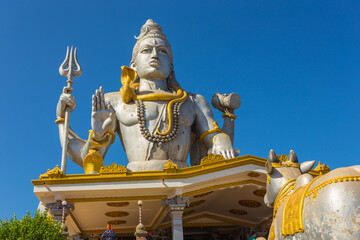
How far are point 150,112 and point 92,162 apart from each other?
2.36m

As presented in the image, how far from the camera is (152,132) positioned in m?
13.9

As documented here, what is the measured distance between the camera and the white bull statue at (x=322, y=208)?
527cm

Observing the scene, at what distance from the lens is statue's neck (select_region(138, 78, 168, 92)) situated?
1512 centimetres

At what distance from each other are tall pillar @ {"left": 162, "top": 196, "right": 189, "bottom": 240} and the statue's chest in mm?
3243

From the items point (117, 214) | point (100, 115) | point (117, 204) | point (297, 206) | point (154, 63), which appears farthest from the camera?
point (154, 63)

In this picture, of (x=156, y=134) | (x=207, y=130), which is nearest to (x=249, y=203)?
(x=207, y=130)

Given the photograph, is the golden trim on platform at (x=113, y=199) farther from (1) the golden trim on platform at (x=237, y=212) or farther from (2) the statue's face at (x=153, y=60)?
(2) the statue's face at (x=153, y=60)

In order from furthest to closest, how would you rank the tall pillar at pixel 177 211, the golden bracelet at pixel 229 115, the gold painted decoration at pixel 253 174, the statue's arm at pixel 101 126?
the golden bracelet at pixel 229 115 < the statue's arm at pixel 101 126 < the gold painted decoration at pixel 253 174 < the tall pillar at pixel 177 211

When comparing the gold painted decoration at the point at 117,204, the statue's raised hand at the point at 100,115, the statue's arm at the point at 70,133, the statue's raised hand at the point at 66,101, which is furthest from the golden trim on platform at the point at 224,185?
the statue's raised hand at the point at 66,101

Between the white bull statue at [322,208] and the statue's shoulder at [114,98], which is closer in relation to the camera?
the white bull statue at [322,208]

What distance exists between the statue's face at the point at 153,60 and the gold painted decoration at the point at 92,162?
11.0 ft

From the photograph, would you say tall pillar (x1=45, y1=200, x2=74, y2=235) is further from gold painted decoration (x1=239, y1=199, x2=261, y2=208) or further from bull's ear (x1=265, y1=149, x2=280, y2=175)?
bull's ear (x1=265, y1=149, x2=280, y2=175)

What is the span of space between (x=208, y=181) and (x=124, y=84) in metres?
5.04

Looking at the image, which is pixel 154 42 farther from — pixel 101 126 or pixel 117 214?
pixel 117 214
